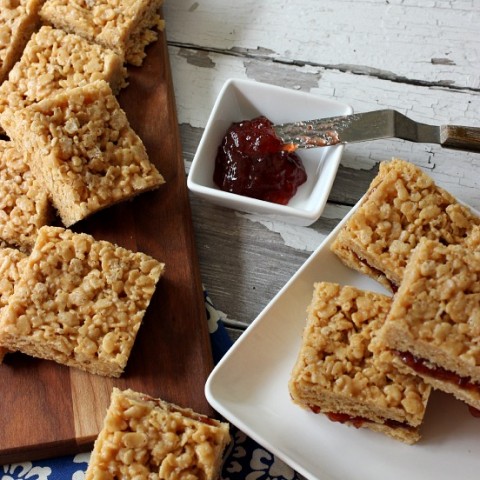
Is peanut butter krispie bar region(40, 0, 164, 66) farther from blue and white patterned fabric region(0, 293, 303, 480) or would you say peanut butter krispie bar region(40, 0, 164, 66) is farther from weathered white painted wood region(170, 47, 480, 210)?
blue and white patterned fabric region(0, 293, 303, 480)

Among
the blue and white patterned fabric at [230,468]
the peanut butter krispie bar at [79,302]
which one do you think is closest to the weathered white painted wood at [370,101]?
the peanut butter krispie bar at [79,302]

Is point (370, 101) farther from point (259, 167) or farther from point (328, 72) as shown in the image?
point (259, 167)

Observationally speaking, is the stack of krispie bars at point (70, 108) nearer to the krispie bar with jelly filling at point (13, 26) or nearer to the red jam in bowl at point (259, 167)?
the krispie bar with jelly filling at point (13, 26)

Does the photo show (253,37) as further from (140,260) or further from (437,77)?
(140,260)

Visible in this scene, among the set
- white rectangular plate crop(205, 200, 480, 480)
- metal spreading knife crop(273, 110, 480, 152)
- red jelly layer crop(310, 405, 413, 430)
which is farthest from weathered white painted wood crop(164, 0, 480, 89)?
red jelly layer crop(310, 405, 413, 430)

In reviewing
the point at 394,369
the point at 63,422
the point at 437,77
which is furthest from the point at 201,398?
the point at 437,77

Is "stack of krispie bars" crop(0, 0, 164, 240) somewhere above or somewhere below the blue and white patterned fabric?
above

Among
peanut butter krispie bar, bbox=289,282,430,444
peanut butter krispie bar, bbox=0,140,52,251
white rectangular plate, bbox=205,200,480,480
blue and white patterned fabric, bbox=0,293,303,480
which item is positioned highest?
peanut butter krispie bar, bbox=0,140,52,251
